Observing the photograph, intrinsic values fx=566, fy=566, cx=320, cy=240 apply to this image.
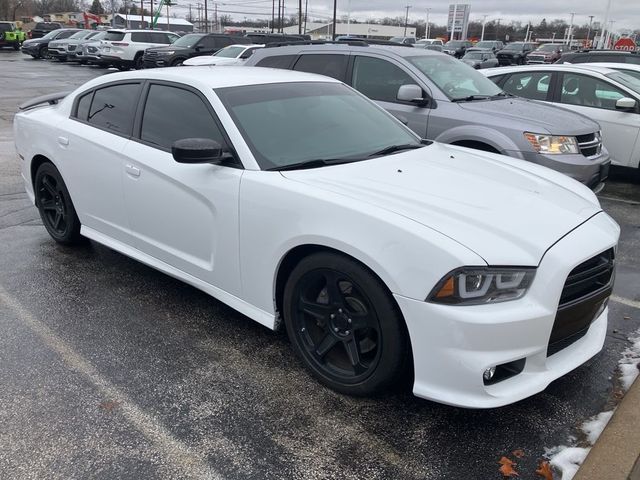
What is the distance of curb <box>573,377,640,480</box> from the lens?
8.02 feet

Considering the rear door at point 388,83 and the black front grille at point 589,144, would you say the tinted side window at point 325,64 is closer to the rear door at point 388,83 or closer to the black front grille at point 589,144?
the rear door at point 388,83

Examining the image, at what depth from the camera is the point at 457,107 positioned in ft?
19.9

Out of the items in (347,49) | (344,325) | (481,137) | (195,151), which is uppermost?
(347,49)

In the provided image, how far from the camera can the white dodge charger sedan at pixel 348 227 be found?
2514mm

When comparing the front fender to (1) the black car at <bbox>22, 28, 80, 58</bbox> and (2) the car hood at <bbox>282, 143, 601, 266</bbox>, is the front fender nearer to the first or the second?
(2) the car hood at <bbox>282, 143, 601, 266</bbox>

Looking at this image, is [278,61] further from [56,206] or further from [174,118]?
[174,118]

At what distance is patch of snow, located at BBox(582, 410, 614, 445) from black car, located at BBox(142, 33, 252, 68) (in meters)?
20.7

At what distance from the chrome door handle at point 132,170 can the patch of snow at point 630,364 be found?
326 centimetres

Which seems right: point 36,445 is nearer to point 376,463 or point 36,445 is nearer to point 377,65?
point 376,463

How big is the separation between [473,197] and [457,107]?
3384 mm

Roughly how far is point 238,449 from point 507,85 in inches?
289

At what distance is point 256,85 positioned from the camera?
3797 mm

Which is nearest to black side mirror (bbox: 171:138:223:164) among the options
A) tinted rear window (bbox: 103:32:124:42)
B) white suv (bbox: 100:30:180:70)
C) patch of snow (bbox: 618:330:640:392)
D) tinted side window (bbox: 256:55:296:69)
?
patch of snow (bbox: 618:330:640:392)

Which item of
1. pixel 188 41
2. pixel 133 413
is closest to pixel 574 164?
pixel 133 413
